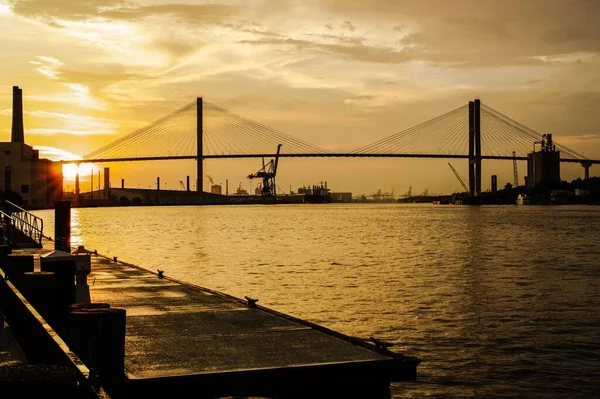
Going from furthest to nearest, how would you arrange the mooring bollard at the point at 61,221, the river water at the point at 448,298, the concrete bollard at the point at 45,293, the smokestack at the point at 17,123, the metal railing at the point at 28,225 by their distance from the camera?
the smokestack at the point at 17,123 < the metal railing at the point at 28,225 < the mooring bollard at the point at 61,221 < the river water at the point at 448,298 < the concrete bollard at the point at 45,293

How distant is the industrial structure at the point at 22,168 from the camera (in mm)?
159875

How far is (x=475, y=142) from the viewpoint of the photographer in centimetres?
17100

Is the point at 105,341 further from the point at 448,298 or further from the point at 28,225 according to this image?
the point at 28,225

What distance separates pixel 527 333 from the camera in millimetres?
19203

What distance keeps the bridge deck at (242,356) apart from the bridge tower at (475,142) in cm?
15902

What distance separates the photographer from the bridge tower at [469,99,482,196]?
554 ft

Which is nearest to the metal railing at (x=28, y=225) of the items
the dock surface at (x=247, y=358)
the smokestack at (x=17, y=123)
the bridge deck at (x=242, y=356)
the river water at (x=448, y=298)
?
the river water at (x=448, y=298)

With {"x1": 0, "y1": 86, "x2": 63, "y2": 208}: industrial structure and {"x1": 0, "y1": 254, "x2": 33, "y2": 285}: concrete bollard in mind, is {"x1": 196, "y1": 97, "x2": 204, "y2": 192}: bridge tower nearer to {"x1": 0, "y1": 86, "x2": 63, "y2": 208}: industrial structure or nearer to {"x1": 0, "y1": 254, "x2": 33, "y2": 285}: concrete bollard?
{"x1": 0, "y1": 86, "x2": 63, "y2": 208}: industrial structure

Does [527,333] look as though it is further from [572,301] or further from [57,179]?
[57,179]

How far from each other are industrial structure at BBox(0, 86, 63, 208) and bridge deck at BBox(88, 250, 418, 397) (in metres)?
149

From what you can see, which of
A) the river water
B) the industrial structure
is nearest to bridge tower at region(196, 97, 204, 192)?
the industrial structure

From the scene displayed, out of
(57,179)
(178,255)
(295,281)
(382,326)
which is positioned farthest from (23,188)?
(382,326)

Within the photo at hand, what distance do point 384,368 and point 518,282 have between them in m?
23.1

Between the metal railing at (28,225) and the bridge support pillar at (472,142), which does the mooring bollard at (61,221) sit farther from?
the bridge support pillar at (472,142)
